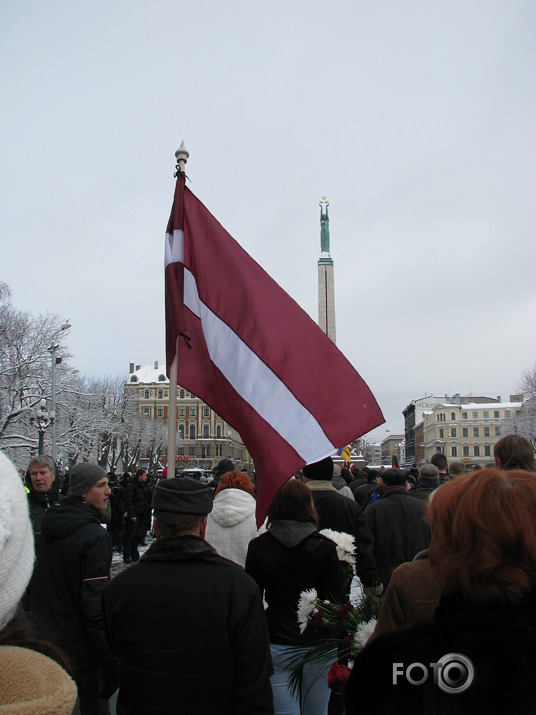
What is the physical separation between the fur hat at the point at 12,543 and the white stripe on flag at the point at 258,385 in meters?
2.87

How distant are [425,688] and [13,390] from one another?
1325 inches

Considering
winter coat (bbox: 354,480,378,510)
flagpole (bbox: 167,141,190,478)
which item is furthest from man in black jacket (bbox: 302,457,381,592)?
winter coat (bbox: 354,480,378,510)

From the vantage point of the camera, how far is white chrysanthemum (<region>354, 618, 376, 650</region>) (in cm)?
260

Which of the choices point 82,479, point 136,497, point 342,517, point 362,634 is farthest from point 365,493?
point 362,634

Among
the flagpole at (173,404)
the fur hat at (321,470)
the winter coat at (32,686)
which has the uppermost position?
the flagpole at (173,404)

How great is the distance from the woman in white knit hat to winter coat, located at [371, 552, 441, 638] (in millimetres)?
1280

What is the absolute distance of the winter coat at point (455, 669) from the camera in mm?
1446

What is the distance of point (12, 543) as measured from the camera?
1.29 metres

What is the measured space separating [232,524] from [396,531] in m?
1.67

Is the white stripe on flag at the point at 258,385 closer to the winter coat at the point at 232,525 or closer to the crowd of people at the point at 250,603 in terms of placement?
the crowd of people at the point at 250,603

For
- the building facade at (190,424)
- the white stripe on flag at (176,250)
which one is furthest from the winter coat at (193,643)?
the building facade at (190,424)

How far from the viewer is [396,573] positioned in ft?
7.30

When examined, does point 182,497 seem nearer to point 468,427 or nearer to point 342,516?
point 342,516

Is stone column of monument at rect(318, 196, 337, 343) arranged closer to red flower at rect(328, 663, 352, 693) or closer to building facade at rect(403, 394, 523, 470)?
red flower at rect(328, 663, 352, 693)
